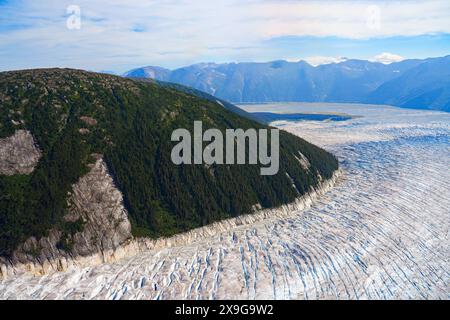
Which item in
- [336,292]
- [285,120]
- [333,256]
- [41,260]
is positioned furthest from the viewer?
[285,120]

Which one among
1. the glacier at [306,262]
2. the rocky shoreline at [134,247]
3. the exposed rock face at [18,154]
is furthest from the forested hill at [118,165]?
the glacier at [306,262]

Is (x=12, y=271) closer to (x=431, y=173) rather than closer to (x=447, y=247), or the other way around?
(x=447, y=247)

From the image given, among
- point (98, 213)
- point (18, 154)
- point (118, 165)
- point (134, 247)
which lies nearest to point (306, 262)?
point (134, 247)

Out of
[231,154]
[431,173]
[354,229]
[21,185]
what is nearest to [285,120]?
[431,173]

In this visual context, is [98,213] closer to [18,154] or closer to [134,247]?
[134,247]

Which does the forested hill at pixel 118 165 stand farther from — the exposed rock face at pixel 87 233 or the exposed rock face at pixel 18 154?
the exposed rock face at pixel 87 233

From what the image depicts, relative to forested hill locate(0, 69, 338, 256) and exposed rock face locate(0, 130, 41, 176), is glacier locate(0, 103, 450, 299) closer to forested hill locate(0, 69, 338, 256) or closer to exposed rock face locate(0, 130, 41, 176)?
forested hill locate(0, 69, 338, 256)
